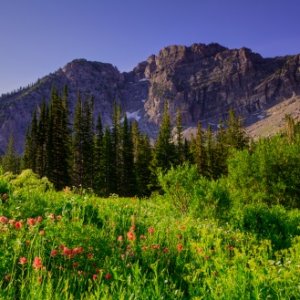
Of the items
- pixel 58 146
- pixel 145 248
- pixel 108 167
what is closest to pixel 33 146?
pixel 58 146

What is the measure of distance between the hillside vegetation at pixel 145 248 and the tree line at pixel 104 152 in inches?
1789

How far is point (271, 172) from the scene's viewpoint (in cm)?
2731

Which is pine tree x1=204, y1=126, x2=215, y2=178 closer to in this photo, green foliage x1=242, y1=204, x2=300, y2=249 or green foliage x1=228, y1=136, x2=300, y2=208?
green foliage x1=228, y1=136, x2=300, y2=208

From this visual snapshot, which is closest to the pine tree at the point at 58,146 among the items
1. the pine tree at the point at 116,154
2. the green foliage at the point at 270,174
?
the pine tree at the point at 116,154

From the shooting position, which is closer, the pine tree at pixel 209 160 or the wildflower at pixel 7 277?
the wildflower at pixel 7 277

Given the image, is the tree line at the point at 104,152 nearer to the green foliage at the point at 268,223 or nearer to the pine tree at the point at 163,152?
the pine tree at the point at 163,152

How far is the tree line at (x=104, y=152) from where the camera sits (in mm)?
60844

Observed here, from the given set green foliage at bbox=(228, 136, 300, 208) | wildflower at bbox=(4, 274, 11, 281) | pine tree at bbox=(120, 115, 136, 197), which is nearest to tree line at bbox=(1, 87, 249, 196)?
pine tree at bbox=(120, 115, 136, 197)

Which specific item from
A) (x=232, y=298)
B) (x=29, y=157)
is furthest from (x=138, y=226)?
(x=29, y=157)

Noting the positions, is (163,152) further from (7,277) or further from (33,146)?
(7,277)

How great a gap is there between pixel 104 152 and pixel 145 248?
207 ft

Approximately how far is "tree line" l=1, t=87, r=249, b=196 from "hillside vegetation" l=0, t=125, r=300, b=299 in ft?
149

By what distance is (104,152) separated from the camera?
6912cm

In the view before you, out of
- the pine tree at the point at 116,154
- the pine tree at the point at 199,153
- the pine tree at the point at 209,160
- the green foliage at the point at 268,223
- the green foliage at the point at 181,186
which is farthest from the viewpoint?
the pine tree at the point at 199,153
